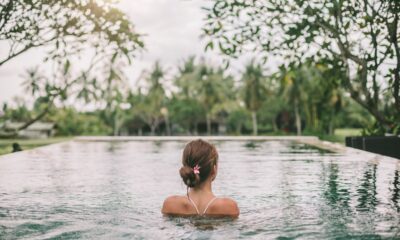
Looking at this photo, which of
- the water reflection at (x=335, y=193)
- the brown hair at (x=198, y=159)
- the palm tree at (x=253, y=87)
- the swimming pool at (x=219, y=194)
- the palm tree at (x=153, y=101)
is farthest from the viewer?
the palm tree at (x=153, y=101)

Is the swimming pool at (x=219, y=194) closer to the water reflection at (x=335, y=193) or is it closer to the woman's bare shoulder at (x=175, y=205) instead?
the water reflection at (x=335, y=193)

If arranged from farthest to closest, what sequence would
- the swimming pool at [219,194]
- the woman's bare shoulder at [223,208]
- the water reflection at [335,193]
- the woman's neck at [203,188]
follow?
1. the water reflection at [335,193]
2. the woman's bare shoulder at [223,208]
3. the woman's neck at [203,188]
4. the swimming pool at [219,194]

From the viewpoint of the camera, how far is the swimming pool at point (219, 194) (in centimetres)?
616

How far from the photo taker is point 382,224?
21.1 feet

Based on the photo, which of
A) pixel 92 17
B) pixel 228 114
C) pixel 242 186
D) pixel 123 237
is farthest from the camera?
pixel 228 114

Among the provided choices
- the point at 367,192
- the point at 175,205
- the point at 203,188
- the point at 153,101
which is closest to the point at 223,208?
the point at 203,188

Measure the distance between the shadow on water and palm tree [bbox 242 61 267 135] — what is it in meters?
60.3

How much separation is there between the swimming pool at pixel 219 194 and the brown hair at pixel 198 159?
553 millimetres

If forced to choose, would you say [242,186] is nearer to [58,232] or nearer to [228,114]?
[58,232]

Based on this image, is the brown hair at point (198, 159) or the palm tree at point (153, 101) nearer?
the brown hair at point (198, 159)

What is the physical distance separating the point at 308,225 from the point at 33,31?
1148 centimetres

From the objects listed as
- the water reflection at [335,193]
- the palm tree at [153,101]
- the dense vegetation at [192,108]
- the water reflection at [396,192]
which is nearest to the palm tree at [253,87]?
the dense vegetation at [192,108]

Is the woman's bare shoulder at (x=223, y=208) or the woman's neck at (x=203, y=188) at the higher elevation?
the woman's neck at (x=203, y=188)

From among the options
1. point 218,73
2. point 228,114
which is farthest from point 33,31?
point 228,114
